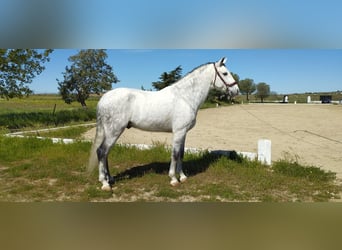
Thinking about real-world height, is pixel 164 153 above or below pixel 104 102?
below

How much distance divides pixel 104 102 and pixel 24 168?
2.36 m

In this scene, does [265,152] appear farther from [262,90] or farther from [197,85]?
[262,90]

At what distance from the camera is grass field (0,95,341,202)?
3.62m

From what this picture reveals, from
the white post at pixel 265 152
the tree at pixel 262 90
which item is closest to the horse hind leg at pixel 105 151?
the white post at pixel 265 152

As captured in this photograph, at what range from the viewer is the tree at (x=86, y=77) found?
10633 millimetres

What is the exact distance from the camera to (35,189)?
12.7 feet

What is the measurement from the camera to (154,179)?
422 cm

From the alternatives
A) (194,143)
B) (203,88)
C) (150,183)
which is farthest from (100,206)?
(194,143)

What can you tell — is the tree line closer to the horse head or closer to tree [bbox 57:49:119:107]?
tree [bbox 57:49:119:107]

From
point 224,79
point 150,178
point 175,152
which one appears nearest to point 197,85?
point 224,79

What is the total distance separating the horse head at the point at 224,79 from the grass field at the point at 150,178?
4.85 ft

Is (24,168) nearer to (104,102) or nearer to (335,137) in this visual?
(104,102)

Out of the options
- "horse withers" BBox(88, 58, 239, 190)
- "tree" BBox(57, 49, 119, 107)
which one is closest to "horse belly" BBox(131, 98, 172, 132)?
"horse withers" BBox(88, 58, 239, 190)

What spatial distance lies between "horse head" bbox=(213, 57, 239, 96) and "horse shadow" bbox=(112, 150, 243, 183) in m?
1.56
